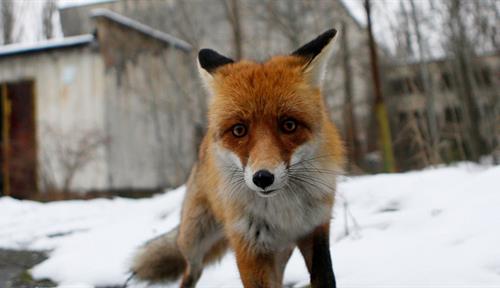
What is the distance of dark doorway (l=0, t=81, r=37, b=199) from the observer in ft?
33.2

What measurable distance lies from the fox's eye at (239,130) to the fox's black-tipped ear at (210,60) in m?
0.53

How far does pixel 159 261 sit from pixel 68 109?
7.24 meters

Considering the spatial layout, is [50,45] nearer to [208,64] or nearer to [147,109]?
[147,109]

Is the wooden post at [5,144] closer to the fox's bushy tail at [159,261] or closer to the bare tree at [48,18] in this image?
the fox's bushy tail at [159,261]

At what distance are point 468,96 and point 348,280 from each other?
997 cm

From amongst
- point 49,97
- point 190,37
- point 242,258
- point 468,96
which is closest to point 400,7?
point 468,96

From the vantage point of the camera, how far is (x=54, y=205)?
6.70m

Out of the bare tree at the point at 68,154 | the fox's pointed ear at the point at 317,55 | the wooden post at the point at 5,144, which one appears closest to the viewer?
the fox's pointed ear at the point at 317,55

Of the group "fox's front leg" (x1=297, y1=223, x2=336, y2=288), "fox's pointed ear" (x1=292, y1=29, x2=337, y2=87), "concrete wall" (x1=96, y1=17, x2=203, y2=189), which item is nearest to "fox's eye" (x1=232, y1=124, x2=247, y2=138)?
"fox's pointed ear" (x1=292, y1=29, x2=337, y2=87)

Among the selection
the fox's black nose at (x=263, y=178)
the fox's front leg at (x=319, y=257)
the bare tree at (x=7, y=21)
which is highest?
the bare tree at (x=7, y=21)

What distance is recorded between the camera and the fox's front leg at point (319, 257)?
2.41 meters

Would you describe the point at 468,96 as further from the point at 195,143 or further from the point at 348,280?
the point at 348,280

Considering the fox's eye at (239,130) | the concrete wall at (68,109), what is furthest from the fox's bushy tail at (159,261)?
the concrete wall at (68,109)

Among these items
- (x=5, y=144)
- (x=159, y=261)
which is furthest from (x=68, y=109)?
(x=159, y=261)
